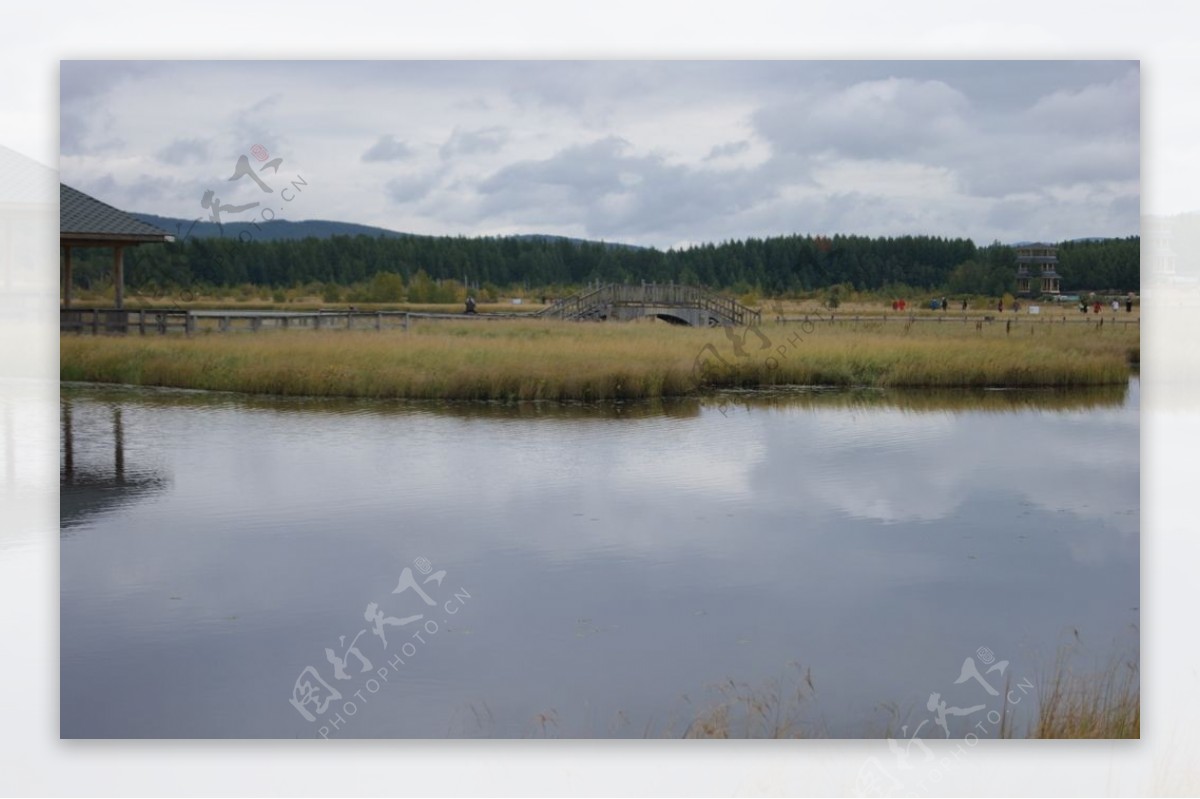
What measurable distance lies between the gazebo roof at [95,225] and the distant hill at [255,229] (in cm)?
11

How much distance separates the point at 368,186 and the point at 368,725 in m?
3.14

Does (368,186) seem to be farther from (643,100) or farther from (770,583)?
(770,583)

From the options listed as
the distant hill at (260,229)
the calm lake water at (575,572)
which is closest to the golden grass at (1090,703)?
the calm lake water at (575,572)

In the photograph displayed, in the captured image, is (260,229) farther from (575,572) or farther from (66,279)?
(575,572)

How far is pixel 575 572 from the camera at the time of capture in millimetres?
6332

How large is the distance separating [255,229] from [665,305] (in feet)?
10.6

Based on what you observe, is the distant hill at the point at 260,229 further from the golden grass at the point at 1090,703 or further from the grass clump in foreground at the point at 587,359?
the golden grass at the point at 1090,703

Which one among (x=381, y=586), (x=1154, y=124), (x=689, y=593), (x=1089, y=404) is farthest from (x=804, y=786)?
(x=1089, y=404)

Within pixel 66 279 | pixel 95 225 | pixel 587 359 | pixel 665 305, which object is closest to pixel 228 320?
pixel 66 279

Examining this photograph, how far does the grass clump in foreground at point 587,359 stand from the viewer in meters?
8.15

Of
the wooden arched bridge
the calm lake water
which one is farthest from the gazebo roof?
the wooden arched bridge

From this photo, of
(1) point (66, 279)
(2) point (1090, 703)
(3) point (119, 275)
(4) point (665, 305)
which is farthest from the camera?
(4) point (665, 305)

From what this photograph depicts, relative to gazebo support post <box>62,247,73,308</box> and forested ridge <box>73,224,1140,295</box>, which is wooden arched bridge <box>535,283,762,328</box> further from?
gazebo support post <box>62,247,73,308</box>

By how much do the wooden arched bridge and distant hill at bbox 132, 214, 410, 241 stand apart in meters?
2.33
